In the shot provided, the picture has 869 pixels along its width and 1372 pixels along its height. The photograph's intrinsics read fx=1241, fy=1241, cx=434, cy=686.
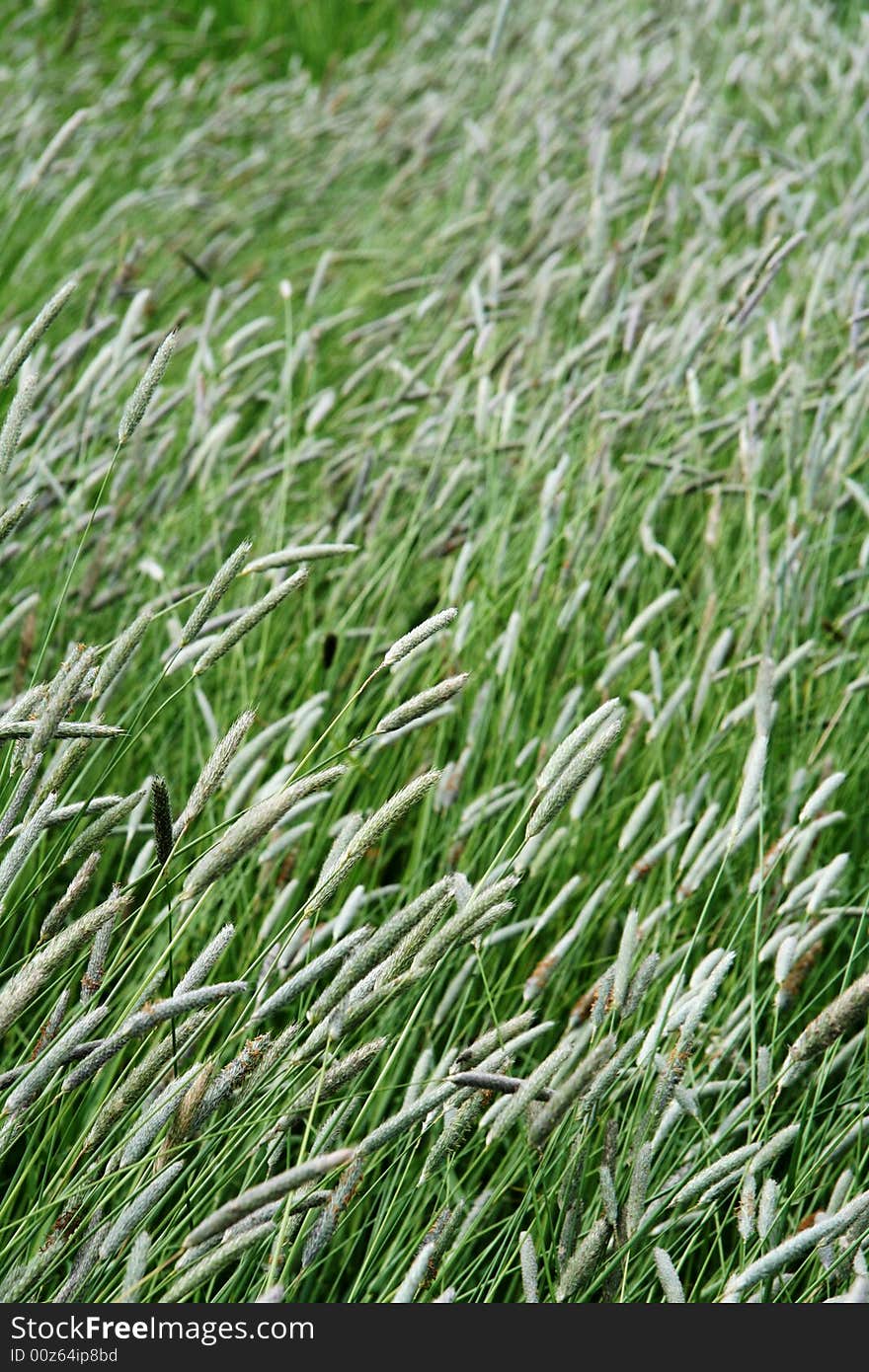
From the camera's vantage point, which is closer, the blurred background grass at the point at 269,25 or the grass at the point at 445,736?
the grass at the point at 445,736

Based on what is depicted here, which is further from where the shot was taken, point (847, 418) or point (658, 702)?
point (847, 418)

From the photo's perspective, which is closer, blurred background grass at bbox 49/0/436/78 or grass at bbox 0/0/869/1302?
grass at bbox 0/0/869/1302

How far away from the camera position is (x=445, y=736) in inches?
68.1

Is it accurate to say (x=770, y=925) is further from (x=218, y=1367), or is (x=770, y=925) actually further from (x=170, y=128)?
(x=170, y=128)

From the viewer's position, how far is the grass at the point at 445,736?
937mm

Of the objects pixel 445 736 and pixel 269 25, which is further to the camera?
pixel 269 25

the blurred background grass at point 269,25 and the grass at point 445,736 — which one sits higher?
the blurred background grass at point 269,25

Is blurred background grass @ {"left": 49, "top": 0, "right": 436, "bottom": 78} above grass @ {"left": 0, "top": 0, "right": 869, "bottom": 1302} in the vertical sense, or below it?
above

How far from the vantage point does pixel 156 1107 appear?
91 cm

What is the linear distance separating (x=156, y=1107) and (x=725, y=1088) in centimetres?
56

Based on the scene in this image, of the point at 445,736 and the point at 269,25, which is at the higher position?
the point at 269,25

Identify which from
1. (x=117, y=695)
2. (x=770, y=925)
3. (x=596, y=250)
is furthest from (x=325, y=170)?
(x=770, y=925)

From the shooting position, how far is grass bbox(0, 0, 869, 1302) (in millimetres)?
937

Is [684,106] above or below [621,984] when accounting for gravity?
above
